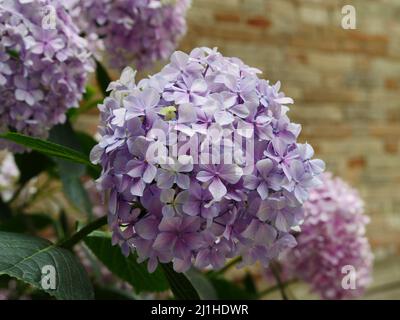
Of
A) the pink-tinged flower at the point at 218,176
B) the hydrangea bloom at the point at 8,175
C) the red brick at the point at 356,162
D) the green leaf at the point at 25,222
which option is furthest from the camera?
the red brick at the point at 356,162

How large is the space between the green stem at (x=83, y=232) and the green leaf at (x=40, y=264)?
1cm

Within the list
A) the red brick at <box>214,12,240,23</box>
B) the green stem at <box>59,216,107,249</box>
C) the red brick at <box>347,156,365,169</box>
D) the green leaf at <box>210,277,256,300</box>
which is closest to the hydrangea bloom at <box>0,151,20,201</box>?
the green leaf at <box>210,277,256,300</box>

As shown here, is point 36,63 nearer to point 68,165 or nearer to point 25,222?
point 68,165

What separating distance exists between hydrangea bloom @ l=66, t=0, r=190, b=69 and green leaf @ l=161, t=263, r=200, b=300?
29 centimetres

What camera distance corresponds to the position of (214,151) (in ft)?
1.38

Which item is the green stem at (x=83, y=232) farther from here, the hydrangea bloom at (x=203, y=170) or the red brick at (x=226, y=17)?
the red brick at (x=226, y=17)

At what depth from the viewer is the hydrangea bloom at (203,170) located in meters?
0.42

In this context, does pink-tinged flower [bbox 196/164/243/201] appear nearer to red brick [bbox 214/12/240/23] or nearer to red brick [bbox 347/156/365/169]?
red brick [bbox 214/12/240/23]

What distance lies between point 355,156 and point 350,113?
145mm

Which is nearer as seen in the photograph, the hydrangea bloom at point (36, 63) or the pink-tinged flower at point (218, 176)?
A: the pink-tinged flower at point (218, 176)

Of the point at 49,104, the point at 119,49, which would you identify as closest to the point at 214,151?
the point at 49,104

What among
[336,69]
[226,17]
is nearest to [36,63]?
[226,17]

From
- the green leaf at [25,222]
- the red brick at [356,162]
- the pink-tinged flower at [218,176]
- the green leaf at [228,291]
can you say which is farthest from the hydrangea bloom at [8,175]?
the red brick at [356,162]

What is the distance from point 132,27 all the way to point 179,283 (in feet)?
1.14
